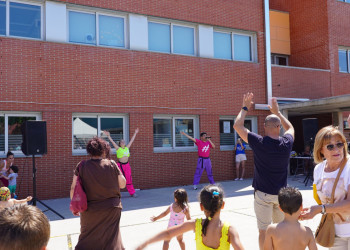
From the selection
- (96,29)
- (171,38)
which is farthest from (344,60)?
(96,29)

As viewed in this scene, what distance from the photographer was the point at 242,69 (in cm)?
1460

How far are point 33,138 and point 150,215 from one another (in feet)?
10.8

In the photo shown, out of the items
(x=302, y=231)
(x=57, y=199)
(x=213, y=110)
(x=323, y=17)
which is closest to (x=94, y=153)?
(x=302, y=231)

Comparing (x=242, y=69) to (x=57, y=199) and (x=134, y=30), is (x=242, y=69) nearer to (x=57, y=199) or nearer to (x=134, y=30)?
(x=134, y=30)

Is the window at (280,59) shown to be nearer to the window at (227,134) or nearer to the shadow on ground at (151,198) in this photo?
the window at (227,134)

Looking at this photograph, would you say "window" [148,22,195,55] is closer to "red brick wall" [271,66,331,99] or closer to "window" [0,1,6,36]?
"red brick wall" [271,66,331,99]

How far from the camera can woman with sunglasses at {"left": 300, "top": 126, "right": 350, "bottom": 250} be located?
2787 mm

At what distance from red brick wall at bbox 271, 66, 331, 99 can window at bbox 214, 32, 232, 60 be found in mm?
2357

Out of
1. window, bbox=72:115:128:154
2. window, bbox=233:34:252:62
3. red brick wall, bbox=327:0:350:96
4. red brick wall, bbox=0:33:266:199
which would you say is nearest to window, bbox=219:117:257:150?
red brick wall, bbox=0:33:266:199

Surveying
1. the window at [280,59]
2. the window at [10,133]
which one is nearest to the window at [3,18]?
the window at [10,133]

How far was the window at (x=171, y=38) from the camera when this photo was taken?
42.5 ft

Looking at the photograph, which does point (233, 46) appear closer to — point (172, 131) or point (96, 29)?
point (172, 131)

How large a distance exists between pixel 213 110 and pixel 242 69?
2.26 m

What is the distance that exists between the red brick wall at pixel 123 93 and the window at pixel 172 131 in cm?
37
